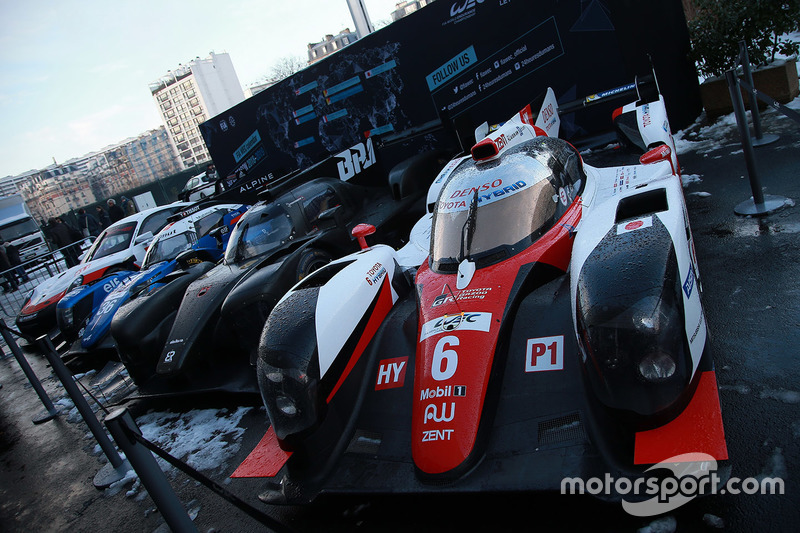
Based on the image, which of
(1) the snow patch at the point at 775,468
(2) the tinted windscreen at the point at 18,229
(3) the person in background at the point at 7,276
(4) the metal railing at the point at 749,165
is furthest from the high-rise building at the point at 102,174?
(1) the snow patch at the point at 775,468

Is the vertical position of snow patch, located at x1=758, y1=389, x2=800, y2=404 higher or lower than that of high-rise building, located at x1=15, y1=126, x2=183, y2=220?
lower

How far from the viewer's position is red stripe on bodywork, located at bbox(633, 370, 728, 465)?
1729 mm

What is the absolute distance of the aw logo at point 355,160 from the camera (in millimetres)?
7141

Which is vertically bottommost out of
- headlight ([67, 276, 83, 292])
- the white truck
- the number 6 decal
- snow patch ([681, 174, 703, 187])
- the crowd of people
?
snow patch ([681, 174, 703, 187])

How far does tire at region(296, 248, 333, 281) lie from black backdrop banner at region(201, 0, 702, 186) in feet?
8.25

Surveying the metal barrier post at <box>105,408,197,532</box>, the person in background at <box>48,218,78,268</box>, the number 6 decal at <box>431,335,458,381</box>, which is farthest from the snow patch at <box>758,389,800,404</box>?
the person in background at <box>48,218,78,268</box>

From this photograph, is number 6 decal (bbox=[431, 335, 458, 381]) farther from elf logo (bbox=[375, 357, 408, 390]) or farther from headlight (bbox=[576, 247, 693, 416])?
headlight (bbox=[576, 247, 693, 416])

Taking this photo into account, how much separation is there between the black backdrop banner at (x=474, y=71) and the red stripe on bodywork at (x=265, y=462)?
4598mm

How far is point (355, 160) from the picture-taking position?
7.24 meters

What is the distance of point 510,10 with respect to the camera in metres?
7.75

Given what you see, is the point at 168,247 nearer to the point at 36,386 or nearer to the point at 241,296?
the point at 36,386

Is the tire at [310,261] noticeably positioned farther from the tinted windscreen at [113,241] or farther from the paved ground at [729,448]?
the tinted windscreen at [113,241]

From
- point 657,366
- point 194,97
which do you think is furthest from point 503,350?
point 194,97

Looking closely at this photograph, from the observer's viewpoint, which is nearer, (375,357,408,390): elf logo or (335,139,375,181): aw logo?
(375,357,408,390): elf logo
